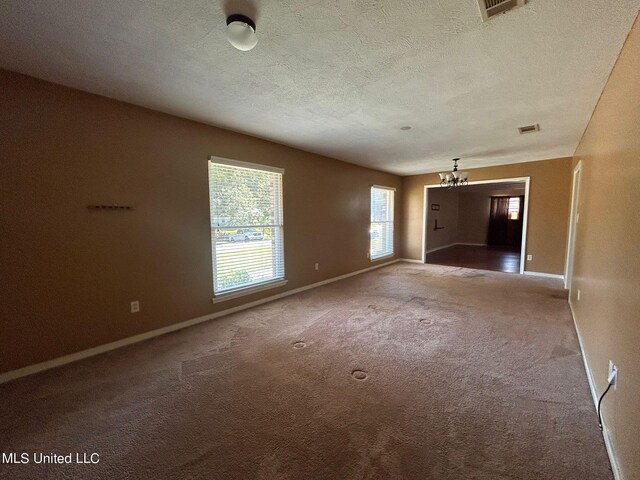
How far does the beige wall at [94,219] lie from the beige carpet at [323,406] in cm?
37

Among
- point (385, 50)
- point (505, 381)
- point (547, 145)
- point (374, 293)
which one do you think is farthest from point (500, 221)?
point (385, 50)

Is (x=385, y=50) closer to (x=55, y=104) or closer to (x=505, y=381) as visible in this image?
(x=505, y=381)

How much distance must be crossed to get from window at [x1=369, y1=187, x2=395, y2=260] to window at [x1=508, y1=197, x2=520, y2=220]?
5.97m

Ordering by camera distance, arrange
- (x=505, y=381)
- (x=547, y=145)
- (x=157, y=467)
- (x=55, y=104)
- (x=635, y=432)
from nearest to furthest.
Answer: (x=635, y=432) → (x=157, y=467) → (x=505, y=381) → (x=55, y=104) → (x=547, y=145)

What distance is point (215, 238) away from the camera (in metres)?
→ 3.38

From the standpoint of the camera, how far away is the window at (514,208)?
979 centimetres

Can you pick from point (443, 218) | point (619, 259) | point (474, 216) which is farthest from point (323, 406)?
point (474, 216)

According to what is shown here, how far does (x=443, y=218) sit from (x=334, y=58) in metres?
9.12

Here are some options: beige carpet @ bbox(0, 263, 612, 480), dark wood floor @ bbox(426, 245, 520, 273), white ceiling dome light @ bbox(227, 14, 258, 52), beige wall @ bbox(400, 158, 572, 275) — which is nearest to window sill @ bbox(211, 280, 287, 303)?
beige carpet @ bbox(0, 263, 612, 480)

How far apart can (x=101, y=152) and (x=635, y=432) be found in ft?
13.3

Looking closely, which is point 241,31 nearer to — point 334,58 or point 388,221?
point 334,58

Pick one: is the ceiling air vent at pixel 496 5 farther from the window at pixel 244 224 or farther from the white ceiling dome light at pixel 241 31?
the window at pixel 244 224

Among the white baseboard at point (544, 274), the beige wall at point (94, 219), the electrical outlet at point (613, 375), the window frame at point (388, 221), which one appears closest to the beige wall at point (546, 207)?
the white baseboard at point (544, 274)

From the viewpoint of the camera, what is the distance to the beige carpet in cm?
138
